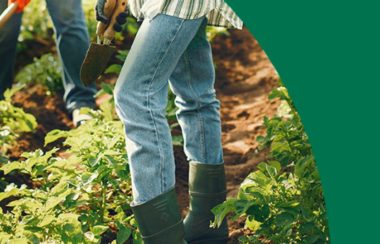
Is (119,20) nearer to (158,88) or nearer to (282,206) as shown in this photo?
(158,88)

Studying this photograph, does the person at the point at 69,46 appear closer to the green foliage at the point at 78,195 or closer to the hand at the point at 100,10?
the green foliage at the point at 78,195

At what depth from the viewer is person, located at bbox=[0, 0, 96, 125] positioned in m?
4.48

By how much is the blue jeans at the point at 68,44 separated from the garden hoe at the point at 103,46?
118cm

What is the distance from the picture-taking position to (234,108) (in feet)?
16.5

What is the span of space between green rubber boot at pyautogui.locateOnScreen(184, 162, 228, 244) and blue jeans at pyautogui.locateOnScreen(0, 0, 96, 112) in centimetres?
139

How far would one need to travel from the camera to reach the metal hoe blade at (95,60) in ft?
10.7

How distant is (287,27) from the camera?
250 centimetres

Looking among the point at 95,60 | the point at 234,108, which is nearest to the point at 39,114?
the point at 234,108

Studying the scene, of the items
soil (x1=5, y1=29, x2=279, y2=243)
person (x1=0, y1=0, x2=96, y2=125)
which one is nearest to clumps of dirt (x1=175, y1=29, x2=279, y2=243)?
soil (x1=5, y1=29, x2=279, y2=243)

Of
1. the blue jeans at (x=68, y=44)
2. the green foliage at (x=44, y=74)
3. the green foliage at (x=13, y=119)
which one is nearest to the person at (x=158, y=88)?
the green foliage at (x=13, y=119)

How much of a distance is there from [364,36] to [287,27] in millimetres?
206

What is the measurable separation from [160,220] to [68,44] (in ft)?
5.85

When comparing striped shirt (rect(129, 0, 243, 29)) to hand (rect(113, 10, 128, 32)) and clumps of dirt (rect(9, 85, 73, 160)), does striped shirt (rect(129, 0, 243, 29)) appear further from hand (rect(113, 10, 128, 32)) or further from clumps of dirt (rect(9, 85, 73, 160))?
clumps of dirt (rect(9, 85, 73, 160))

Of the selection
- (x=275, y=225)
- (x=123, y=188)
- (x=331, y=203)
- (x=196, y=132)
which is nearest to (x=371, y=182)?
(x=331, y=203)
